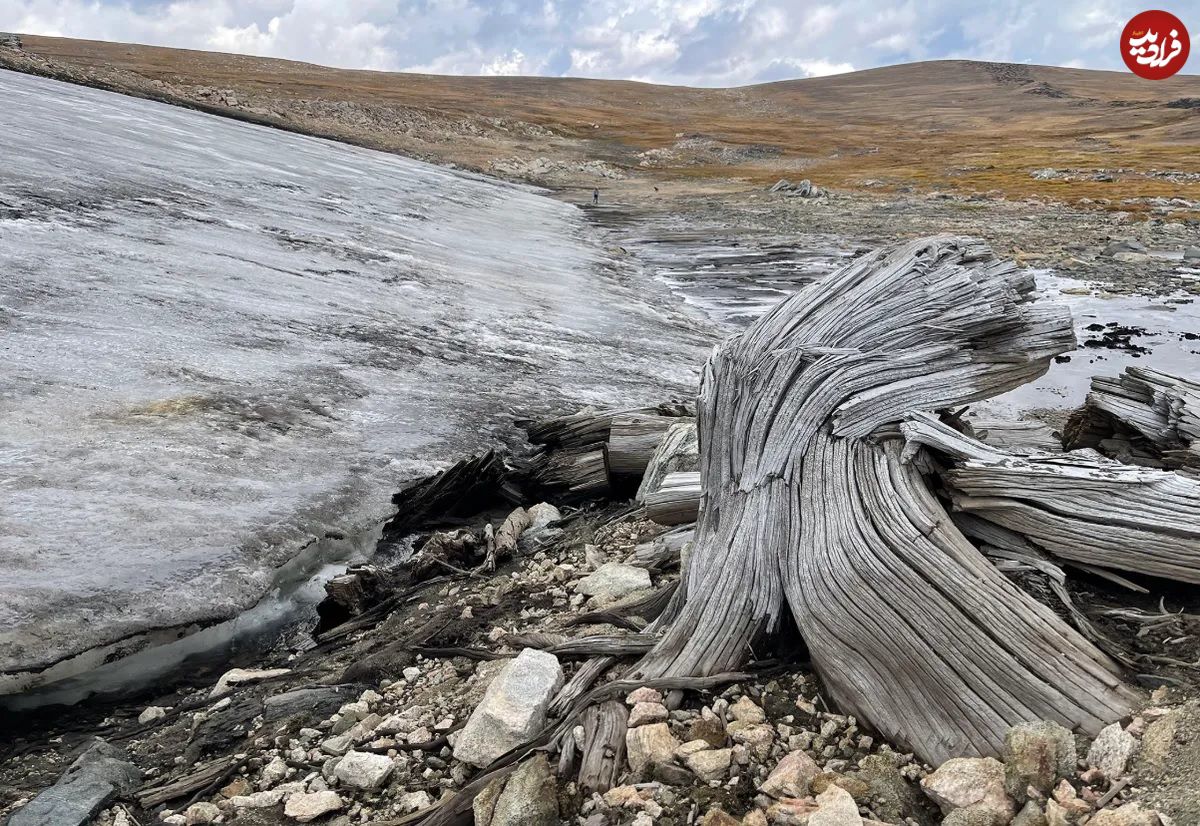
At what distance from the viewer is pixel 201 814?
12.1 ft

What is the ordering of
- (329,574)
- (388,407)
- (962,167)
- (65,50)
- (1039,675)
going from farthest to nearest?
(65,50) → (962,167) → (388,407) → (329,574) → (1039,675)

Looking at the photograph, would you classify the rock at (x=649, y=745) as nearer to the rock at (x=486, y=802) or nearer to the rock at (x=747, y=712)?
the rock at (x=747, y=712)

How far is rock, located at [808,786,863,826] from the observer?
2.83 meters

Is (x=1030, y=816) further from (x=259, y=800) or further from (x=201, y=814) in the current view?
(x=201, y=814)

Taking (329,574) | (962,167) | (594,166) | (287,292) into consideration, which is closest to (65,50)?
(594,166)

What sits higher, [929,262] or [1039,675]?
[929,262]

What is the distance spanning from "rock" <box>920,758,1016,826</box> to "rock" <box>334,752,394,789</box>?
7.13 ft

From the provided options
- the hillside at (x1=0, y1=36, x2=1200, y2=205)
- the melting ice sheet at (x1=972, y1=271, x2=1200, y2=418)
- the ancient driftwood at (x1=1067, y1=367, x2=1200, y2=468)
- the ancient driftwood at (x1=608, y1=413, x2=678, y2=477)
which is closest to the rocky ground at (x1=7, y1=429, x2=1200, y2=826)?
the ancient driftwood at (x1=1067, y1=367, x2=1200, y2=468)

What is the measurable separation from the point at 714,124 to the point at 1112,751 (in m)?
106

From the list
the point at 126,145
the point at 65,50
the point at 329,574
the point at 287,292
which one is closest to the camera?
the point at 329,574

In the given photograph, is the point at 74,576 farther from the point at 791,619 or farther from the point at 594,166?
the point at 594,166

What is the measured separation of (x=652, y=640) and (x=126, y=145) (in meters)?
23.9

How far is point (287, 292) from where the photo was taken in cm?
1313

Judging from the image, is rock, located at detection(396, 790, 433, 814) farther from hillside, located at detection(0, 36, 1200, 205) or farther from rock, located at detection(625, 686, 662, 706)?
hillside, located at detection(0, 36, 1200, 205)
